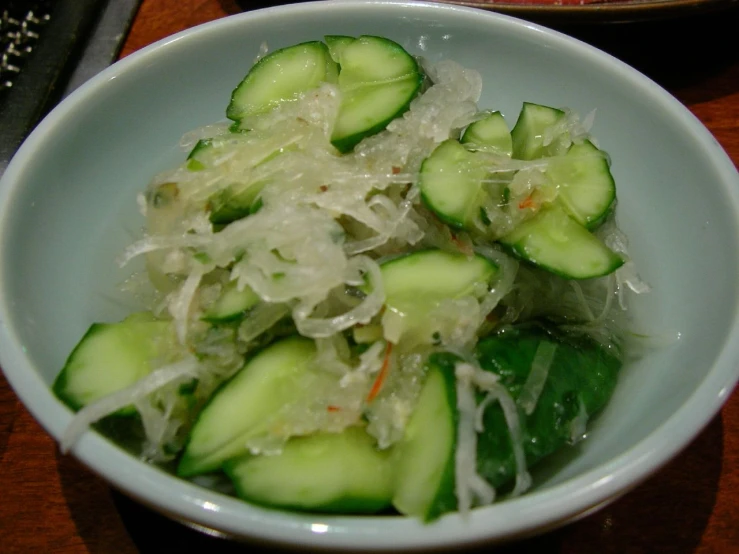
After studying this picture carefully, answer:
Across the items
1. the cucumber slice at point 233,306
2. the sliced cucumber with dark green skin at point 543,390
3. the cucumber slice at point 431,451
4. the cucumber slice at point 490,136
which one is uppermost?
the cucumber slice at point 490,136

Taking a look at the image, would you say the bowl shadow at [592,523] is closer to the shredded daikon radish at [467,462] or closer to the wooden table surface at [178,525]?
the wooden table surface at [178,525]

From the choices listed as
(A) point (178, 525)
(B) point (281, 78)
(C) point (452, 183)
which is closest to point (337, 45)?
(B) point (281, 78)

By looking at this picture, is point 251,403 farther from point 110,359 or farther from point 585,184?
point 585,184

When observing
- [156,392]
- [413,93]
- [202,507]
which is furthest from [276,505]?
[413,93]

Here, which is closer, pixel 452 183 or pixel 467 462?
pixel 467 462

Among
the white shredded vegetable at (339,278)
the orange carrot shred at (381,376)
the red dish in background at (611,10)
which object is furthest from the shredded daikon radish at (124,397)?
the red dish in background at (611,10)
